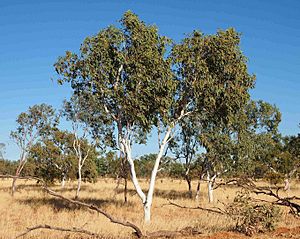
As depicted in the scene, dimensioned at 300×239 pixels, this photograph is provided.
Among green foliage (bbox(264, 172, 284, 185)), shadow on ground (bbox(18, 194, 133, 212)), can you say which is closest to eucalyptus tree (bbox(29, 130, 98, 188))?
shadow on ground (bbox(18, 194, 133, 212))

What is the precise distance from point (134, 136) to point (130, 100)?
3158 millimetres

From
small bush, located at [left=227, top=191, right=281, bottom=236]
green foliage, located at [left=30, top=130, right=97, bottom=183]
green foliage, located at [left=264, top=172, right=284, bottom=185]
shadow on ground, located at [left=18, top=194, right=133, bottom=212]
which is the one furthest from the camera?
green foliage, located at [left=30, top=130, right=97, bottom=183]

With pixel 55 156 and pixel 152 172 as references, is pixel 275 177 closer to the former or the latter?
pixel 152 172

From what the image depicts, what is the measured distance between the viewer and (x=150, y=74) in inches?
782

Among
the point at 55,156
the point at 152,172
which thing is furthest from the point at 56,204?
the point at 55,156

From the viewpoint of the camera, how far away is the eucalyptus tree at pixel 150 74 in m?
19.8

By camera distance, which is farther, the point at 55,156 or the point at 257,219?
the point at 55,156

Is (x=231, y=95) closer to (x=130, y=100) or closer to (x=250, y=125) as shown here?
(x=130, y=100)

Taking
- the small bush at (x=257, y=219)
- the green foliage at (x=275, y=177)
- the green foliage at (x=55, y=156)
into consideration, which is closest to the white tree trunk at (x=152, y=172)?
the green foliage at (x=275, y=177)

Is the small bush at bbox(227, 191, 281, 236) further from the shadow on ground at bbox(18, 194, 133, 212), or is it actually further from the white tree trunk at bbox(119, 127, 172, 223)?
the shadow on ground at bbox(18, 194, 133, 212)

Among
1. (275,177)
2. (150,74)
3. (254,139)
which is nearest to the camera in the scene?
(275,177)

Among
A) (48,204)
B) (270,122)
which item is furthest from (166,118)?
(270,122)

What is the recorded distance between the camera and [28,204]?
90.3 ft

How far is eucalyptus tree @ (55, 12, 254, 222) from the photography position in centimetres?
1984
